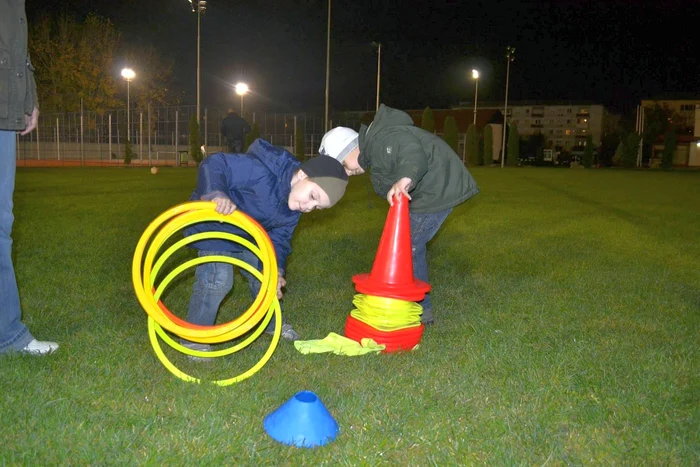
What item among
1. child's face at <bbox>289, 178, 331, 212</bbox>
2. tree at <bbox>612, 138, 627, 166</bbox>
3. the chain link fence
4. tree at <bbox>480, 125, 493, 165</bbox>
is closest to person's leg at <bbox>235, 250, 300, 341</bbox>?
child's face at <bbox>289, 178, 331, 212</bbox>

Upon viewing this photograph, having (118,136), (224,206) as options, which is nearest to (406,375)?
(224,206)

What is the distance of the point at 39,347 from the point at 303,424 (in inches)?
74.0

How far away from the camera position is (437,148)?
180 inches

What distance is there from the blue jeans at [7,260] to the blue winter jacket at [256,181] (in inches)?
39.3

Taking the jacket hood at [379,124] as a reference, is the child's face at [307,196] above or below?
below

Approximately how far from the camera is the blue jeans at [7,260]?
11.2ft

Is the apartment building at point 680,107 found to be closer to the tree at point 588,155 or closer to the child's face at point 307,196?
the tree at point 588,155

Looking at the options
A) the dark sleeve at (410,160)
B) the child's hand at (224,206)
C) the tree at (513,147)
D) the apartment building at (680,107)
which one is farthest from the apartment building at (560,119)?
the child's hand at (224,206)

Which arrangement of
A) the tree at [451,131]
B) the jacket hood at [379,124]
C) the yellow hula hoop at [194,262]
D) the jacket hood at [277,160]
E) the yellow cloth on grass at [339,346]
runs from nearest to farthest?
the yellow hula hoop at [194,262], the jacket hood at [277,160], the yellow cloth on grass at [339,346], the jacket hood at [379,124], the tree at [451,131]

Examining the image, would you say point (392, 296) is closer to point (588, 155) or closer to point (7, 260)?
point (7, 260)

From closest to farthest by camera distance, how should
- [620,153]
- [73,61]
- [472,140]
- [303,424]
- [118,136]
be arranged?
[303,424], [118,136], [73,61], [472,140], [620,153]

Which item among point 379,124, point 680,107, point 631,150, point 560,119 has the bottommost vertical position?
point 379,124

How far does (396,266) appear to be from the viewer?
415 cm

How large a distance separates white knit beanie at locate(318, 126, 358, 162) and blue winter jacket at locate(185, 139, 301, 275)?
74cm
